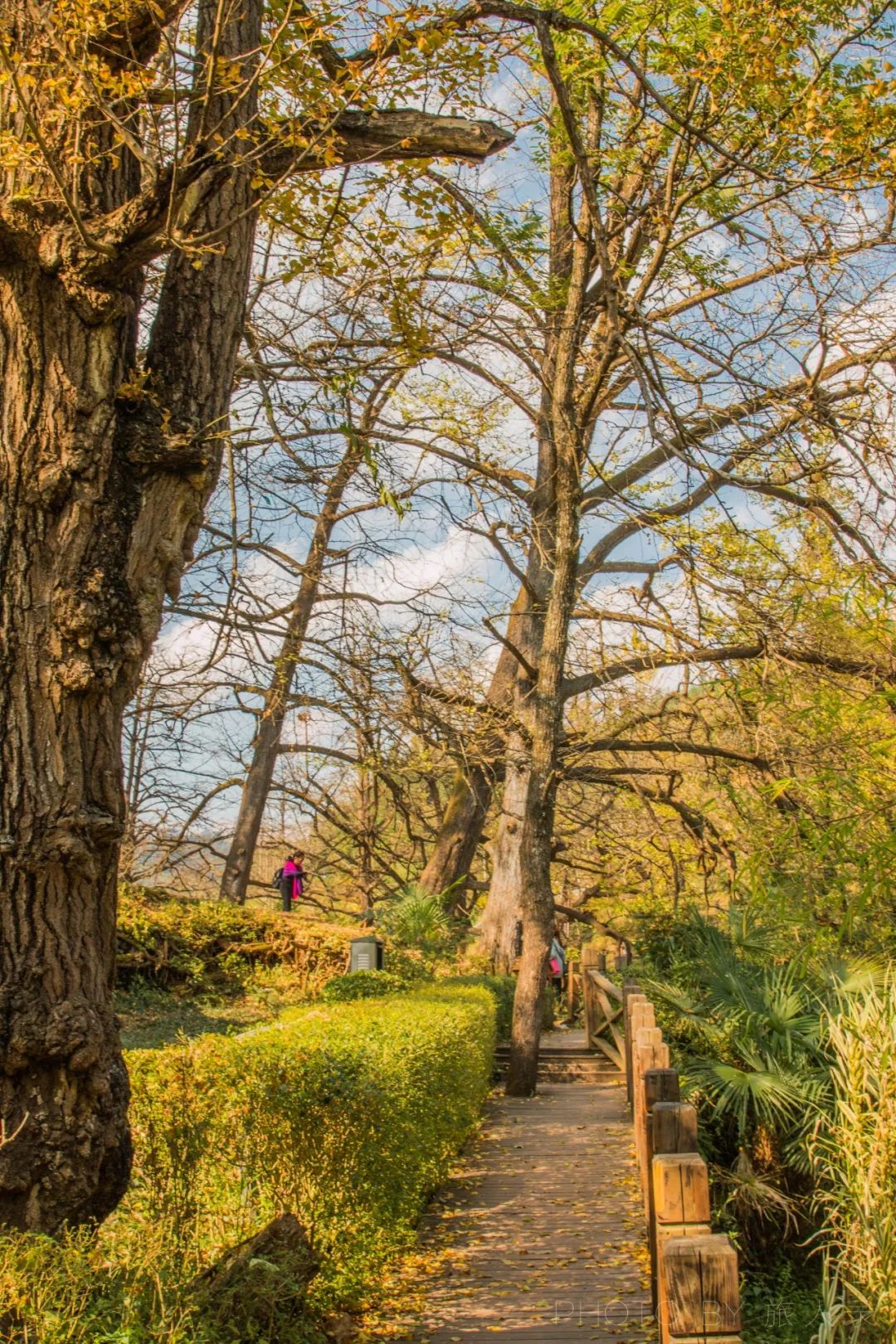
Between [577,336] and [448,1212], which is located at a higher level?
[577,336]

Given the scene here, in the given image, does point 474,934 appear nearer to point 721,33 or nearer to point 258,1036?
point 258,1036

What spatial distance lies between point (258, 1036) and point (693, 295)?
11.7 metres

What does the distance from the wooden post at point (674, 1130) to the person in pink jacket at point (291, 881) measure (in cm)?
1671

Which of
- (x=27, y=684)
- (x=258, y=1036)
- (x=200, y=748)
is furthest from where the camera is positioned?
(x=200, y=748)

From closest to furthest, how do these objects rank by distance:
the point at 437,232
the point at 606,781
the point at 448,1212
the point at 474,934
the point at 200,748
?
the point at 437,232
the point at 448,1212
the point at 200,748
the point at 606,781
the point at 474,934

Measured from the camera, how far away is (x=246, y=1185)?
18.9 feet

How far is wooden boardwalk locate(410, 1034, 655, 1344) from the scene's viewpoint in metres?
5.85

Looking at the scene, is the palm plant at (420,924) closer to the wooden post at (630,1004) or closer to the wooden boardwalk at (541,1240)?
the wooden post at (630,1004)

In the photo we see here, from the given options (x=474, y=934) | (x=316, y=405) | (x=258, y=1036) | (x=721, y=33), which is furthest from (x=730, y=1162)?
(x=474, y=934)

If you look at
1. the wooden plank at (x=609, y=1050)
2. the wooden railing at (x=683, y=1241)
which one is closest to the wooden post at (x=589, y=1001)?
the wooden plank at (x=609, y=1050)

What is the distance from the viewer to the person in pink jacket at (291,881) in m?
21.6

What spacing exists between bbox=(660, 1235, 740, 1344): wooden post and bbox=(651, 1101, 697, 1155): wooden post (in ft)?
4.29

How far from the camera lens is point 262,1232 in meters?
5.09

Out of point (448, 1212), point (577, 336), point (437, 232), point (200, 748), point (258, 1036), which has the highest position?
point (577, 336)
